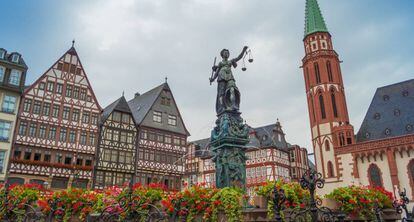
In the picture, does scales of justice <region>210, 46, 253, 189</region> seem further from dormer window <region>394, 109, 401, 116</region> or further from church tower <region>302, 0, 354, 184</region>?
dormer window <region>394, 109, 401, 116</region>

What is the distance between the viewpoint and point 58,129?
32.4 m

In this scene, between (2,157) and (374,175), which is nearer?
(2,157)

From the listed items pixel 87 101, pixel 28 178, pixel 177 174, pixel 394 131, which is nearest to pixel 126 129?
pixel 87 101

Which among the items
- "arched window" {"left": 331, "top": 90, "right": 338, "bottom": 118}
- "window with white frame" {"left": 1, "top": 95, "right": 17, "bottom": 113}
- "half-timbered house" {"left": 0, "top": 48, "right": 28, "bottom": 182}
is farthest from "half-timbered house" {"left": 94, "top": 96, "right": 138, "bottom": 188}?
"arched window" {"left": 331, "top": 90, "right": 338, "bottom": 118}

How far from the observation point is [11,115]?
30344 mm

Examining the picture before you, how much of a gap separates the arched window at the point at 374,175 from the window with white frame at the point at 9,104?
37740 mm

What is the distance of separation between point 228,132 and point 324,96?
37886 mm

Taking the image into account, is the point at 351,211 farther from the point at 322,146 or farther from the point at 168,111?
the point at 322,146

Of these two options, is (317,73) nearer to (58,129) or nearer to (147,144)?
(147,144)

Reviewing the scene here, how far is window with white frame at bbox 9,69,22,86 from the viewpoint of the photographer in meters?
31.8

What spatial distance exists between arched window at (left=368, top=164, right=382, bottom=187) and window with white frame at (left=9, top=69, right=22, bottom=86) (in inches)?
1510

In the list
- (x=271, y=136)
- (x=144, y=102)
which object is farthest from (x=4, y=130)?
(x=271, y=136)

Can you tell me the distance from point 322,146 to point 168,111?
2063 cm

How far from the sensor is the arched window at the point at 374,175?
1489 inches
